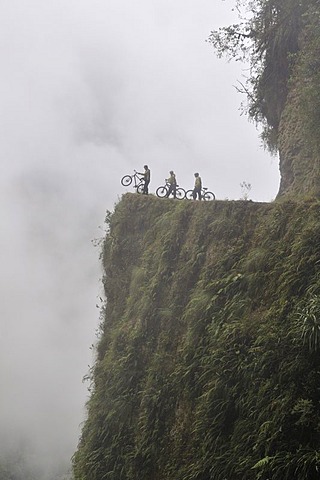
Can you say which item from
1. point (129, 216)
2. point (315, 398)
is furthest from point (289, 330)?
point (129, 216)

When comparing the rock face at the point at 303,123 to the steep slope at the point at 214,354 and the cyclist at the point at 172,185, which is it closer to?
the steep slope at the point at 214,354

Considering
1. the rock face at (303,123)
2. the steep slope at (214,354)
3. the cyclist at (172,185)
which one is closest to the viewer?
the steep slope at (214,354)

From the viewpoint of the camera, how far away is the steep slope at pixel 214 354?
9047 mm

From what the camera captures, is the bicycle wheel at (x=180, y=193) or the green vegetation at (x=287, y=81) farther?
the bicycle wheel at (x=180, y=193)

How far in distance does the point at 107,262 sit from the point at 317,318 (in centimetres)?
1100

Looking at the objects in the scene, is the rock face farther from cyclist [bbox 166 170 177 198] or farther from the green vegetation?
cyclist [bbox 166 170 177 198]

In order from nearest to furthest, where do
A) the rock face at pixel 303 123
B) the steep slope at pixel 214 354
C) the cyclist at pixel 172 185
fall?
the steep slope at pixel 214 354, the rock face at pixel 303 123, the cyclist at pixel 172 185

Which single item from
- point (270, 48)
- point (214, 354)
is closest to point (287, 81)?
point (270, 48)

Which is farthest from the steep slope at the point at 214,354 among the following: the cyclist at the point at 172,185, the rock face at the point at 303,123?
the cyclist at the point at 172,185

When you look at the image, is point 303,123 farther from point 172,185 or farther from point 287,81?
point 172,185

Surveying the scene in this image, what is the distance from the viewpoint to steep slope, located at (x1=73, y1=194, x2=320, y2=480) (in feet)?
29.7

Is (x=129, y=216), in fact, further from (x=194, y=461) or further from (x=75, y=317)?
(x=75, y=317)

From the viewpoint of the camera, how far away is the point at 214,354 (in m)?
11.2

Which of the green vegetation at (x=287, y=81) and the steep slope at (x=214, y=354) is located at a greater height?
the green vegetation at (x=287, y=81)
